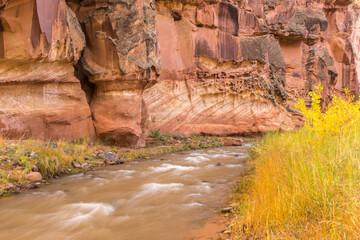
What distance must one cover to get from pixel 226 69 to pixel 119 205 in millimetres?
14015

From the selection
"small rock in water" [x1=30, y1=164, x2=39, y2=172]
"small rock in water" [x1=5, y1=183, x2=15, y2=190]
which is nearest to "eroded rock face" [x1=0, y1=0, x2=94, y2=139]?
"small rock in water" [x1=30, y1=164, x2=39, y2=172]

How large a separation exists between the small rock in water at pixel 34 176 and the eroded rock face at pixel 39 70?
8.61ft

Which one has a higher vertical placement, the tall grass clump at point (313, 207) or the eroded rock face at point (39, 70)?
the eroded rock face at point (39, 70)

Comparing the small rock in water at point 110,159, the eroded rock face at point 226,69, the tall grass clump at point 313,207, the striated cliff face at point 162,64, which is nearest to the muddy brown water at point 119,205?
the tall grass clump at point 313,207

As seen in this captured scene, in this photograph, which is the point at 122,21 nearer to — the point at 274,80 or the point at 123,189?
the point at 123,189

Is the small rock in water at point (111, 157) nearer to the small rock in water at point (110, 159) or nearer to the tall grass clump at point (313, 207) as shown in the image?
the small rock in water at point (110, 159)

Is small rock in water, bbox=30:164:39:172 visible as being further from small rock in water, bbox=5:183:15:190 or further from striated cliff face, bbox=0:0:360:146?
striated cliff face, bbox=0:0:360:146

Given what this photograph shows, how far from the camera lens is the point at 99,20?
368 inches

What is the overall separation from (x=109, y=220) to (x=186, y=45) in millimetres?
13170

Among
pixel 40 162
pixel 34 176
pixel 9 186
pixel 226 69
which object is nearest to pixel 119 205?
pixel 9 186

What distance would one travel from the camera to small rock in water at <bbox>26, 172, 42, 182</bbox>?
5039 mm

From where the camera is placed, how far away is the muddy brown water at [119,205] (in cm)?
302

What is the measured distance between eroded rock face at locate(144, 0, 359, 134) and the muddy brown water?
7.62 m

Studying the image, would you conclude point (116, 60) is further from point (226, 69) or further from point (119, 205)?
point (226, 69)
